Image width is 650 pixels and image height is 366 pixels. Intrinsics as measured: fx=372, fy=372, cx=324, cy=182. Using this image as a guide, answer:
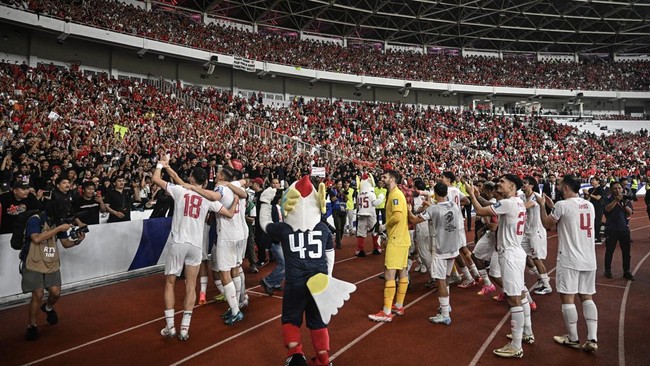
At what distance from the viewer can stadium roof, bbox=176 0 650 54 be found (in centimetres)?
3356

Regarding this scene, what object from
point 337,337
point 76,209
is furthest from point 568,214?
point 76,209

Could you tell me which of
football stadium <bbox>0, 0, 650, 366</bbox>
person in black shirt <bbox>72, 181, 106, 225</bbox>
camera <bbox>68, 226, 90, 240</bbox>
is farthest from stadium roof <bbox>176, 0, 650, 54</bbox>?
camera <bbox>68, 226, 90, 240</bbox>

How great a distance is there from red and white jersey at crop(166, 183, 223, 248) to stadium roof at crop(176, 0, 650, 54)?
30.1 m

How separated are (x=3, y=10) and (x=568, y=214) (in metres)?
25.0

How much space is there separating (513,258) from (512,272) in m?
0.18

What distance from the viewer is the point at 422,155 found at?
1077 inches

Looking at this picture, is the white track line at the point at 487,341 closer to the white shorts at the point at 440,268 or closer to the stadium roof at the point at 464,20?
the white shorts at the point at 440,268

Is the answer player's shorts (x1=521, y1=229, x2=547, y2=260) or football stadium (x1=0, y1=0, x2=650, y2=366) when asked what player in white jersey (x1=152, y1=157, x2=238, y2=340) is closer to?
football stadium (x1=0, y1=0, x2=650, y2=366)

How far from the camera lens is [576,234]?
4.50 meters

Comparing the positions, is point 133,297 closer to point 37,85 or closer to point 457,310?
point 457,310

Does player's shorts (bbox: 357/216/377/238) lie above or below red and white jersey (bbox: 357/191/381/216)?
below

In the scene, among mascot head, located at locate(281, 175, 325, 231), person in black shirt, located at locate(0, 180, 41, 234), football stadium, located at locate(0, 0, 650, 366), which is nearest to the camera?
mascot head, located at locate(281, 175, 325, 231)

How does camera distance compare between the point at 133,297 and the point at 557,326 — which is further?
the point at 133,297

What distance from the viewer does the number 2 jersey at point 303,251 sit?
359cm
